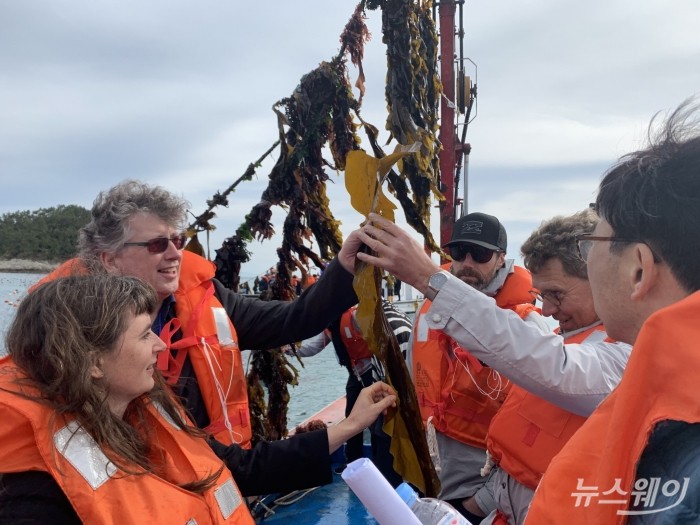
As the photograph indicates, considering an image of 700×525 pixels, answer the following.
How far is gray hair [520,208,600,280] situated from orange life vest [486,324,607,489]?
0.88 feet

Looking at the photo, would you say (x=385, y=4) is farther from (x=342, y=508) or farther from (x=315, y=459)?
(x=342, y=508)

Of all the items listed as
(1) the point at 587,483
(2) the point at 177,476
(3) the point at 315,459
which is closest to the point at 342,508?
(3) the point at 315,459

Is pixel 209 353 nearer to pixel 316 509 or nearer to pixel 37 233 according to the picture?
pixel 316 509

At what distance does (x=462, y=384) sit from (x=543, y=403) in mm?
858

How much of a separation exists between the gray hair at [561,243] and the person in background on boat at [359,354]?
5.28 ft

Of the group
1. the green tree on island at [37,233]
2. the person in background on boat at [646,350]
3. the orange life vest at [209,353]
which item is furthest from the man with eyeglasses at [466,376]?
the green tree on island at [37,233]

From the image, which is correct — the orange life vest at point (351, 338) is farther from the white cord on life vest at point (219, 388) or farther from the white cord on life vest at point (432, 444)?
the white cord on life vest at point (219, 388)

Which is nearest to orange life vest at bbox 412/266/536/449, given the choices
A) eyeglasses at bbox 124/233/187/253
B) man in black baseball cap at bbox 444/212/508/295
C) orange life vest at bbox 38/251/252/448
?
man in black baseball cap at bbox 444/212/508/295

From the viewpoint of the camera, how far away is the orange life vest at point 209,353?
2.36 meters

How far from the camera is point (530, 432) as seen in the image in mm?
2133

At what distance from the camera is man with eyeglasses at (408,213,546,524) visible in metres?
2.91

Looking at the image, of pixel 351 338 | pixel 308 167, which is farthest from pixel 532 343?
pixel 351 338

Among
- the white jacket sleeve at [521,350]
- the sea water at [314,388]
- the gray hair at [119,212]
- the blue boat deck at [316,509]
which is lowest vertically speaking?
the sea water at [314,388]

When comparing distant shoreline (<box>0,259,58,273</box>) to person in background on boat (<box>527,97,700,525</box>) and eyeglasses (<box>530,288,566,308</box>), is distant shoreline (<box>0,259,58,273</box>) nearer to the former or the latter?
eyeglasses (<box>530,288,566,308</box>)
